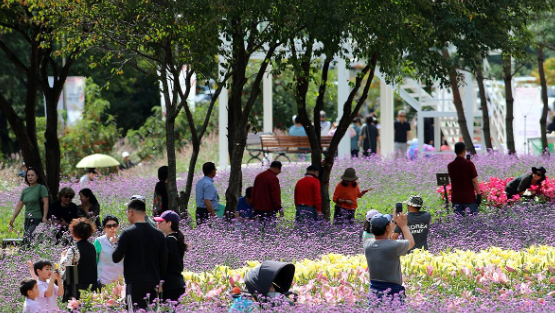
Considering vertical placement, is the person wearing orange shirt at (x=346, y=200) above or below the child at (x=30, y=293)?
above

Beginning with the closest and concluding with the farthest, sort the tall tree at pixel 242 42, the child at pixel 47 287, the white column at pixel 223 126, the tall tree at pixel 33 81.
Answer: the child at pixel 47 287 → the tall tree at pixel 242 42 → the tall tree at pixel 33 81 → the white column at pixel 223 126

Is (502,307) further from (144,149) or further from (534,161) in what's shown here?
(144,149)

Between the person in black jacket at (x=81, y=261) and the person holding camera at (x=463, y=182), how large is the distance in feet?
19.9

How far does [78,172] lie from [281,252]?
16.5 m

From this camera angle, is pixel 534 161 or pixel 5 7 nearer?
pixel 5 7

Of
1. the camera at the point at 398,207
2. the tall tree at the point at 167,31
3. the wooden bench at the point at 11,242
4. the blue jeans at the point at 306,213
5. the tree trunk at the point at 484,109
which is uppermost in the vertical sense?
the tall tree at the point at 167,31

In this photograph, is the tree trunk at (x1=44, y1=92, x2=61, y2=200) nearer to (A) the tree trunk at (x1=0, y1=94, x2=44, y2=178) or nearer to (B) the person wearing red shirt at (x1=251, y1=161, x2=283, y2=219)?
(A) the tree trunk at (x1=0, y1=94, x2=44, y2=178)

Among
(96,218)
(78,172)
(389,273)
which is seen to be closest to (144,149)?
(78,172)

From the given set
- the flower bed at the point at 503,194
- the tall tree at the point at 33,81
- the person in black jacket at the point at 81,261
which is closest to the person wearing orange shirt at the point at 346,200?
the flower bed at the point at 503,194

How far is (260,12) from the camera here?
1244 centimetres

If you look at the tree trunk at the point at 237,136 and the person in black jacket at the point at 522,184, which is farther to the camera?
the person in black jacket at the point at 522,184

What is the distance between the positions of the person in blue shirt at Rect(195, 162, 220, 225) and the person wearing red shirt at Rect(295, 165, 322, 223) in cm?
119

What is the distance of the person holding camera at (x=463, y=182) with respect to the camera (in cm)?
1287

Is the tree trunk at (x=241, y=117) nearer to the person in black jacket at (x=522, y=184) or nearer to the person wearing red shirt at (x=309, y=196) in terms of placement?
the person wearing red shirt at (x=309, y=196)
